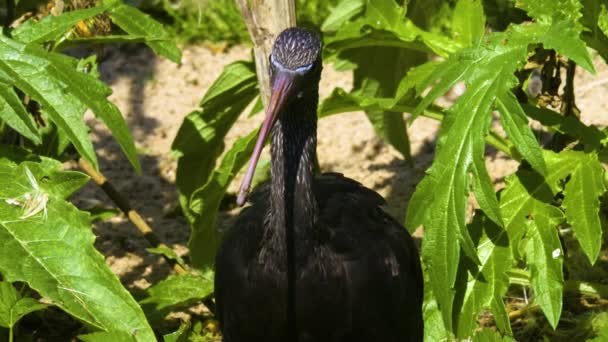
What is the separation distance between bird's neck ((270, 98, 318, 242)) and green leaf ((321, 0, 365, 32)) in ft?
3.40

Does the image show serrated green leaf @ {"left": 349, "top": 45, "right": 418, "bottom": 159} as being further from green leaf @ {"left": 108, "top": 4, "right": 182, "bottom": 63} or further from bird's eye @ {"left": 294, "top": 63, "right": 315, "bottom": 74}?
bird's eye @ {"left": 294, "top": 63, "right": 315, "bottom": 74}

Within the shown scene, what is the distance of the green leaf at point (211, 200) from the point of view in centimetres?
376

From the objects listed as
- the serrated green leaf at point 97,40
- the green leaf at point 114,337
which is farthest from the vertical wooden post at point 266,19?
the green leaf at point 114,337

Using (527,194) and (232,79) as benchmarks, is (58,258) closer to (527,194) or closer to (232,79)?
(232,79)

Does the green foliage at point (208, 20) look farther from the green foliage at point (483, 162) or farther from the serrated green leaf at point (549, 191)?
the serrated green leaf at point (549, 191)

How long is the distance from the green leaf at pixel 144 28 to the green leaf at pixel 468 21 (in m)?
0.95

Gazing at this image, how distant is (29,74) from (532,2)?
1.49m

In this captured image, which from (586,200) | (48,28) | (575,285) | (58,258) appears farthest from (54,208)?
(575,285)

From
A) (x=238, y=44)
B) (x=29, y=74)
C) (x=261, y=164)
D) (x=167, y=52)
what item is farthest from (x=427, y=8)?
(x=238, y=44)

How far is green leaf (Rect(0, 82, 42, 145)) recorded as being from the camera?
2949mm

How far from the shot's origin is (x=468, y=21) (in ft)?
12.1

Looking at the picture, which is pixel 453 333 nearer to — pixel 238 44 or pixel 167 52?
pixel 167 52

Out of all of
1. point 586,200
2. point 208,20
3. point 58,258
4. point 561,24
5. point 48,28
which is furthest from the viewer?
point 208,20

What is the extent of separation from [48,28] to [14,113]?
13.3 inches
